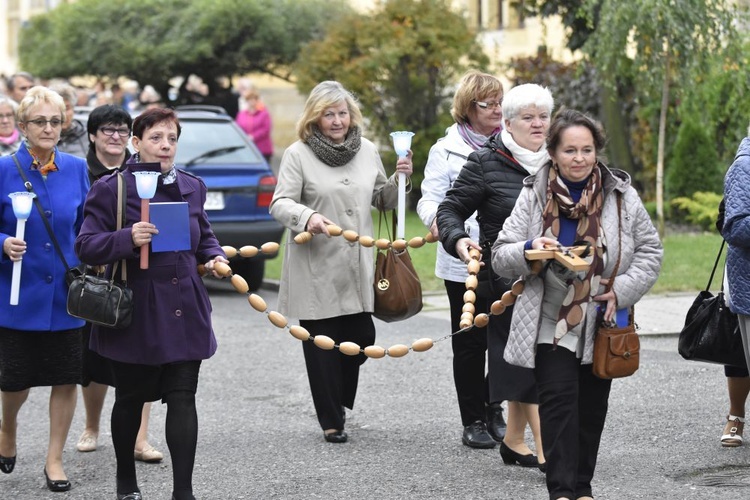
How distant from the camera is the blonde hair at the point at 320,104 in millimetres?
7504

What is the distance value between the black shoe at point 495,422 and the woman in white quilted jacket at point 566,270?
181 cm

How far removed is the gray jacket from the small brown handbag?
57mm

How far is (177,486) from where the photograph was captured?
5820 mm

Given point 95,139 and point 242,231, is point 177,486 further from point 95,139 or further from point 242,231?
point 242,231

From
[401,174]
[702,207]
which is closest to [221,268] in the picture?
[401,174]

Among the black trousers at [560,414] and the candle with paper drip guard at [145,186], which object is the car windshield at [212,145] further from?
the black trousers at [560,414]

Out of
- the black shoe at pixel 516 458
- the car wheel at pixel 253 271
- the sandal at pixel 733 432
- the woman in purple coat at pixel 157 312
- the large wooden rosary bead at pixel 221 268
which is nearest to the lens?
the woman in purple coat at pixel 157 312

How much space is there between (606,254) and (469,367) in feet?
6.60

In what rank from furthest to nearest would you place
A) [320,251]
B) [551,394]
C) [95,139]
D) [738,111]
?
[738,111] → [320,251] → [95,139] → [551,394]

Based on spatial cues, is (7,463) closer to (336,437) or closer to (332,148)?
(336,437)

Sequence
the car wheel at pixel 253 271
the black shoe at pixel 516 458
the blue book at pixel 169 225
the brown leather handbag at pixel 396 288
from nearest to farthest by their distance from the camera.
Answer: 1. the blue book at pixel 169 225
2. the black shoe at pixel 516 458
3. the brown leather handbag at pixel 396 288
4. the car wheel at pixel 253 271

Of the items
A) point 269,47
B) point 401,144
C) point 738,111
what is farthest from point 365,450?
point 269,47

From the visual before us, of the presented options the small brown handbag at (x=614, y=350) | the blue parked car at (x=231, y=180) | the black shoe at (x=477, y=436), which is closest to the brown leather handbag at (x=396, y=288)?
the black shoe at (x=477, y=436)

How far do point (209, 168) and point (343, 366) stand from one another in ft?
20.0
